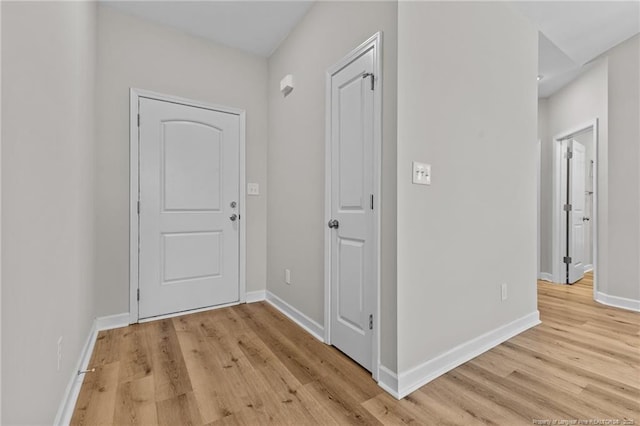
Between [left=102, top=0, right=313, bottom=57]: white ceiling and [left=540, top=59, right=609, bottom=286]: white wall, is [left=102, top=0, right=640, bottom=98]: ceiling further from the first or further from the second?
[left=540, top=59, right=609, bottom=286]: white wall

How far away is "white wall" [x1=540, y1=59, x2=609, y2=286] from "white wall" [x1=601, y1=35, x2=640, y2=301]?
57 millimetres

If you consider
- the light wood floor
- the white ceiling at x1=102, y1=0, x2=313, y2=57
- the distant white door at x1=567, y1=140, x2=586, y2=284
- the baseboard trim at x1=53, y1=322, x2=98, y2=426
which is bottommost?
the light wood floor

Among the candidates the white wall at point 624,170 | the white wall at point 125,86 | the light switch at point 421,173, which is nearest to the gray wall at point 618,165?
the white wall at point 624,170

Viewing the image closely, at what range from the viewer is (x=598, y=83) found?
10.7 feet

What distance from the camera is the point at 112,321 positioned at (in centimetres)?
243

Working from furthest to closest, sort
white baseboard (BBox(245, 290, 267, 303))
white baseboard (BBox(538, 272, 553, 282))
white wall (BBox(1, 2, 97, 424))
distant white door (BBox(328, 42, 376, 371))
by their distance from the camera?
1. white baseboard (BBox(538, 272, 553, 282))
2. white baseboard (BBox(245, 290, 267, 303))
3. distant white door (BBox(328, 42, 376, 371))
4. white wall (BBox(1, 2, 97, 424))

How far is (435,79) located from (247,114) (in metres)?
1.97

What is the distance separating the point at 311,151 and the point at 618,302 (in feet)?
11.3

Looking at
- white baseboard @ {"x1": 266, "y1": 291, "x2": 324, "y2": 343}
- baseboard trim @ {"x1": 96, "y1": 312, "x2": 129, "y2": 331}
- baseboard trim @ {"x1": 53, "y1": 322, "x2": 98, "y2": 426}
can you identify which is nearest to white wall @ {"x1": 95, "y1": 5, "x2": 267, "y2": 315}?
baseboard trim @ {"x1": 96, "y1": 312, "x2": 129, "y2": 331}

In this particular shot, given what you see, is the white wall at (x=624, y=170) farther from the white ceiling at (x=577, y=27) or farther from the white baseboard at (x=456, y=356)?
the white baseboard at (x=456, y=356)

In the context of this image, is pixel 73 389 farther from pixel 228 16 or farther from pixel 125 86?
pixel 228 16

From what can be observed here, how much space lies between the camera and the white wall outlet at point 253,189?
10.1ft

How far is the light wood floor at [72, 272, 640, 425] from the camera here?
139 centimetres

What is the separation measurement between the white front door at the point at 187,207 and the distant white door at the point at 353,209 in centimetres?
131
